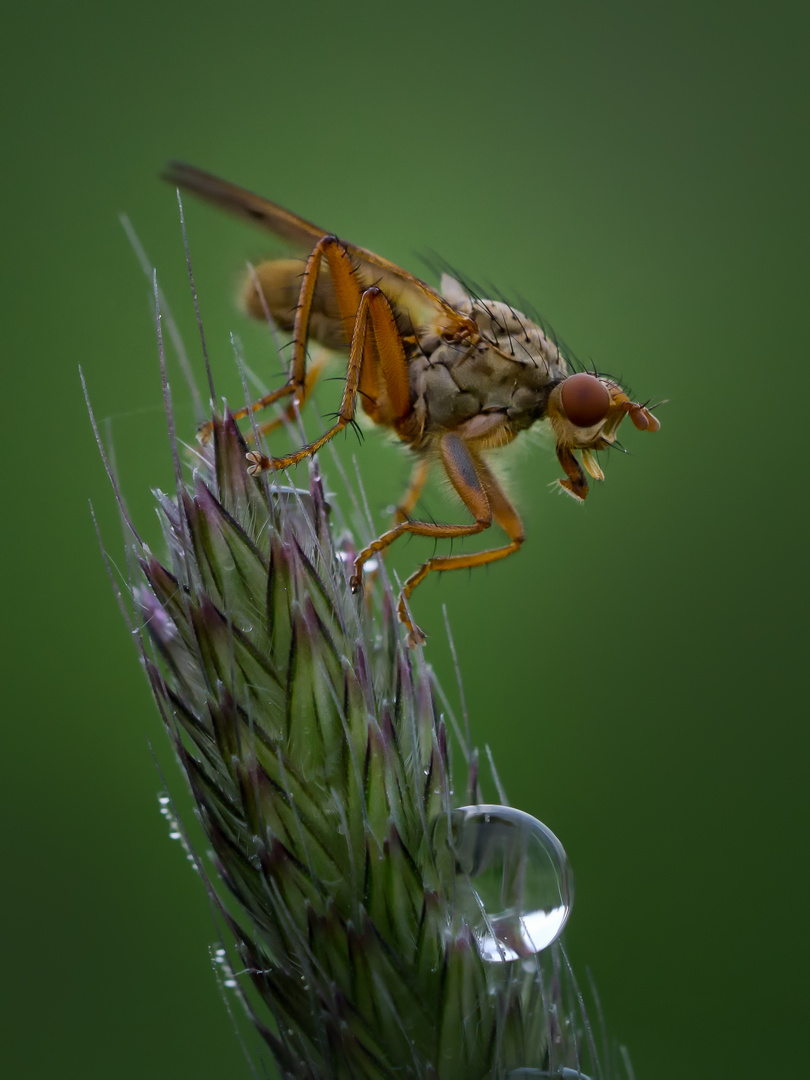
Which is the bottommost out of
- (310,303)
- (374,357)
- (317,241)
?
(374,357)

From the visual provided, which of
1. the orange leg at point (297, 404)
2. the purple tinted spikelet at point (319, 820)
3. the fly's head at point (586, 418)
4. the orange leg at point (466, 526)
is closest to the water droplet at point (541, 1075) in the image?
the purple tinted spikelet at point (319, 820)

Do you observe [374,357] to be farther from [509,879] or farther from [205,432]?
[509,879]

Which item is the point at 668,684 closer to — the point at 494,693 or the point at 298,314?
the point at 494,693

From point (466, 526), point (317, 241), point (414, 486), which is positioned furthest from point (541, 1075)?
point (317, 241)

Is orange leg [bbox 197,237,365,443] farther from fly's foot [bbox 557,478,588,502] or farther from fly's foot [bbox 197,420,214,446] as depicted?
fly's foot [bbox 557,478,588,502]

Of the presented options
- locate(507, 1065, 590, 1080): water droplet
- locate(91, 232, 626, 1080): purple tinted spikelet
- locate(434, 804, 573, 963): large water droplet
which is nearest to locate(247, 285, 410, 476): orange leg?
locate(91, 232, 626, 1080): purple tinted spikelet

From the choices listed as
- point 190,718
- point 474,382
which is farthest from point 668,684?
point 190,718
